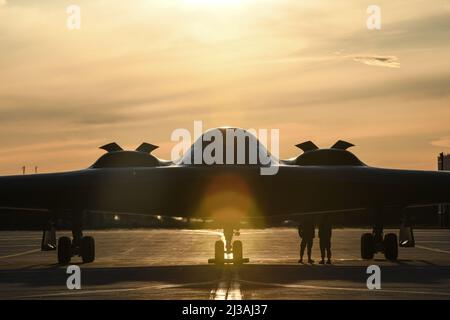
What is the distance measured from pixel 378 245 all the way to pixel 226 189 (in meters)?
7.49

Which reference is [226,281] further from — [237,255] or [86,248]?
[86,248]

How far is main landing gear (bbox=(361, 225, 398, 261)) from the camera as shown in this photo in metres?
32.6

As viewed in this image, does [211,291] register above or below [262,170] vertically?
below

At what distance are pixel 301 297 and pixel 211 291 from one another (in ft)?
7.99

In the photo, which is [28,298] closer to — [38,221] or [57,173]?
[57,173]

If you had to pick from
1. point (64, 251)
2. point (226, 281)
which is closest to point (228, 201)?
point (64, 251)

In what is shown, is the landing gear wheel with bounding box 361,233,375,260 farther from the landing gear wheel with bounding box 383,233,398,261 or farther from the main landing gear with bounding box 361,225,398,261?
the landing gear wheel with bounding box 383,233,398,261

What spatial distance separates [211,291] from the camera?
1927 centimetres

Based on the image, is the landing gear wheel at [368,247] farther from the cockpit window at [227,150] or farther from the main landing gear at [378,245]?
the cockpit window at [227,150]

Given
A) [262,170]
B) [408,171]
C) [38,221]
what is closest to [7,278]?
[262,170]

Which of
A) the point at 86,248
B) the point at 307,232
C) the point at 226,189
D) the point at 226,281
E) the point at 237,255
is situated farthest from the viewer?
the point at 307,232

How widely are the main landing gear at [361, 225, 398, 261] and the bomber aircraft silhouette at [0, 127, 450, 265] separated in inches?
1.5

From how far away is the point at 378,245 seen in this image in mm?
32969

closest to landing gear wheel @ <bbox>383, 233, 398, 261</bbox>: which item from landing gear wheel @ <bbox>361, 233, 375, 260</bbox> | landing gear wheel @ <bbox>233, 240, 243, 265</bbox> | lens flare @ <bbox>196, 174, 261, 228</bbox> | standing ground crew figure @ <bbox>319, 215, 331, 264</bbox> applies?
→ landing gear wheel @ <bbox>361, 233, 375, 260</bbox>
